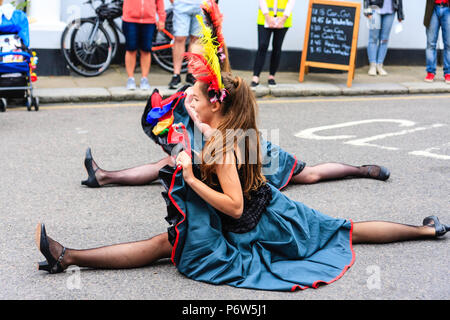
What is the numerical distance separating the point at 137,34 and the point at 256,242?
5.63 metres

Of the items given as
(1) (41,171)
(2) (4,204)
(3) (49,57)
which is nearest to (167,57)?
(3) (49,57)

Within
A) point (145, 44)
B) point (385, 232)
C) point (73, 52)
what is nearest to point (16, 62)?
point (145, 44)

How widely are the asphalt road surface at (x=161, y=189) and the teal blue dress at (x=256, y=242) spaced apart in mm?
81

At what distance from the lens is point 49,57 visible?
962cm

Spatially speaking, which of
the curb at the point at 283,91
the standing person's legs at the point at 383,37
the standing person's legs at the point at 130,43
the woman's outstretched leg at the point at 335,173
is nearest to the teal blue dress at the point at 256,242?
the woman's outstretched leg at the point at 335,173

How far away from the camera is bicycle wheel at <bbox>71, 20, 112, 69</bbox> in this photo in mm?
9586

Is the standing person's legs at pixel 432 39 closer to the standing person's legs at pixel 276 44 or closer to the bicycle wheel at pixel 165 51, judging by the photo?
the standing person's legs at pixel 276 44

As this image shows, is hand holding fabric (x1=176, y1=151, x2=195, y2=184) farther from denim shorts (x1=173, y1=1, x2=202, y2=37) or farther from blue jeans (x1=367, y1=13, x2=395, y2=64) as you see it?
blue jeans (x1=367, y1=13, x2=395, y2=64)

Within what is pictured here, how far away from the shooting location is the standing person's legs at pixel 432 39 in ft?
33.4

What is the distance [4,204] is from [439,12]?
778cm

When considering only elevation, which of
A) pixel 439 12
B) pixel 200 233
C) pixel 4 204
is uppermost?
pixel 439 12

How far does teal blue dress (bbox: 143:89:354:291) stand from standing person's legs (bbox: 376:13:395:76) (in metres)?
7.49

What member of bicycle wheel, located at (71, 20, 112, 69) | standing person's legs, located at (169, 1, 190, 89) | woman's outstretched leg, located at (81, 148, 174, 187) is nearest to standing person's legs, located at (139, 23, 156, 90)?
standing person's legs, located at (169, 1, 190, 89)
